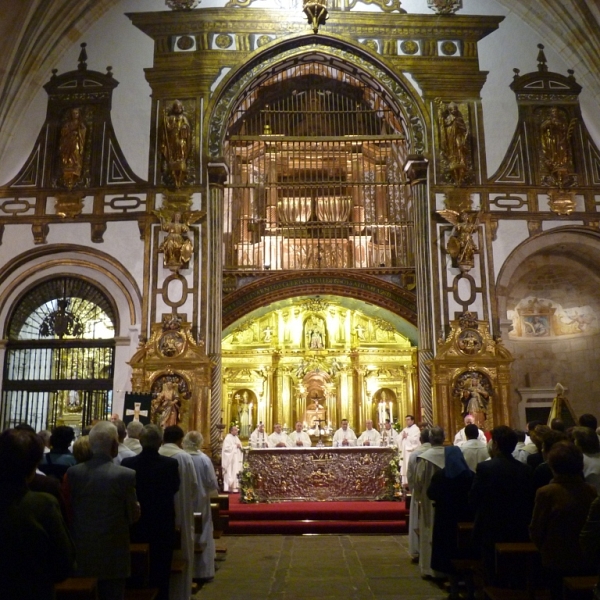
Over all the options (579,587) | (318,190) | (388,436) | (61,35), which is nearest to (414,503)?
(579,587)

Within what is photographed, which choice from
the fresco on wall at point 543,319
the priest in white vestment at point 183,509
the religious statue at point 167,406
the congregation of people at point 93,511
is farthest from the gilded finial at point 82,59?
the priest in white vestment at point 183,509

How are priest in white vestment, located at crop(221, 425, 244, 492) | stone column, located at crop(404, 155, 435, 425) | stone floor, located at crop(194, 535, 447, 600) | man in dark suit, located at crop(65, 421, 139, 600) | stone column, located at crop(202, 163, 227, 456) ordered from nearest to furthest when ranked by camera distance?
1. man in dark suit, located at crop(65, 421, 139, 600)
2. stone floor, located at crop(194, 535, 447, 600)
3. stone column, located at crop(202, 163, 227, 456)
4. stone column, located at crop(404, 155, 435, 425)
5. priest in white vestment, located at crop(221, 425, 244, 492)

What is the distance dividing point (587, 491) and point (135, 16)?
1411 centimetres

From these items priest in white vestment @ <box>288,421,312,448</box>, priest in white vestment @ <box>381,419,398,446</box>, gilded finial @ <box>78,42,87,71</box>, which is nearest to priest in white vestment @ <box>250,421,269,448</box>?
priest in white vestment @ <box>288,421,312,448</box>

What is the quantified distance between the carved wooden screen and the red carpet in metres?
7.90

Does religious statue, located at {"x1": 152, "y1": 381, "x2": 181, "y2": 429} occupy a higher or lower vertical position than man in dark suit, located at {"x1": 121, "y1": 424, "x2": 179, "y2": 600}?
higher

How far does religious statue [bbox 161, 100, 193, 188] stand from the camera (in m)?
13.8

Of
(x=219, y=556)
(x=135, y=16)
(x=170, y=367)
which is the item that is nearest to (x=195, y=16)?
(x=135, y=16)

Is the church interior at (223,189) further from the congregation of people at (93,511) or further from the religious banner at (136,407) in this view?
the congregation of people at (93,511)

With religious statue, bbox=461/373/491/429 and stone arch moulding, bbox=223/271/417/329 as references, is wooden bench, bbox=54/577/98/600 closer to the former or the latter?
religious statue, bbox=461/373/491/429

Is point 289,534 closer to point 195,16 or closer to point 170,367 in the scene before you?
point 170,367

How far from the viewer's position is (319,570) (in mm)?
7387

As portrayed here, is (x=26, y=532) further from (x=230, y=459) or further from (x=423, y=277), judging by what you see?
(x=423, y=277)

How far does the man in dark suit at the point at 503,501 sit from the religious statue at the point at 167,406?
8.56 metres
